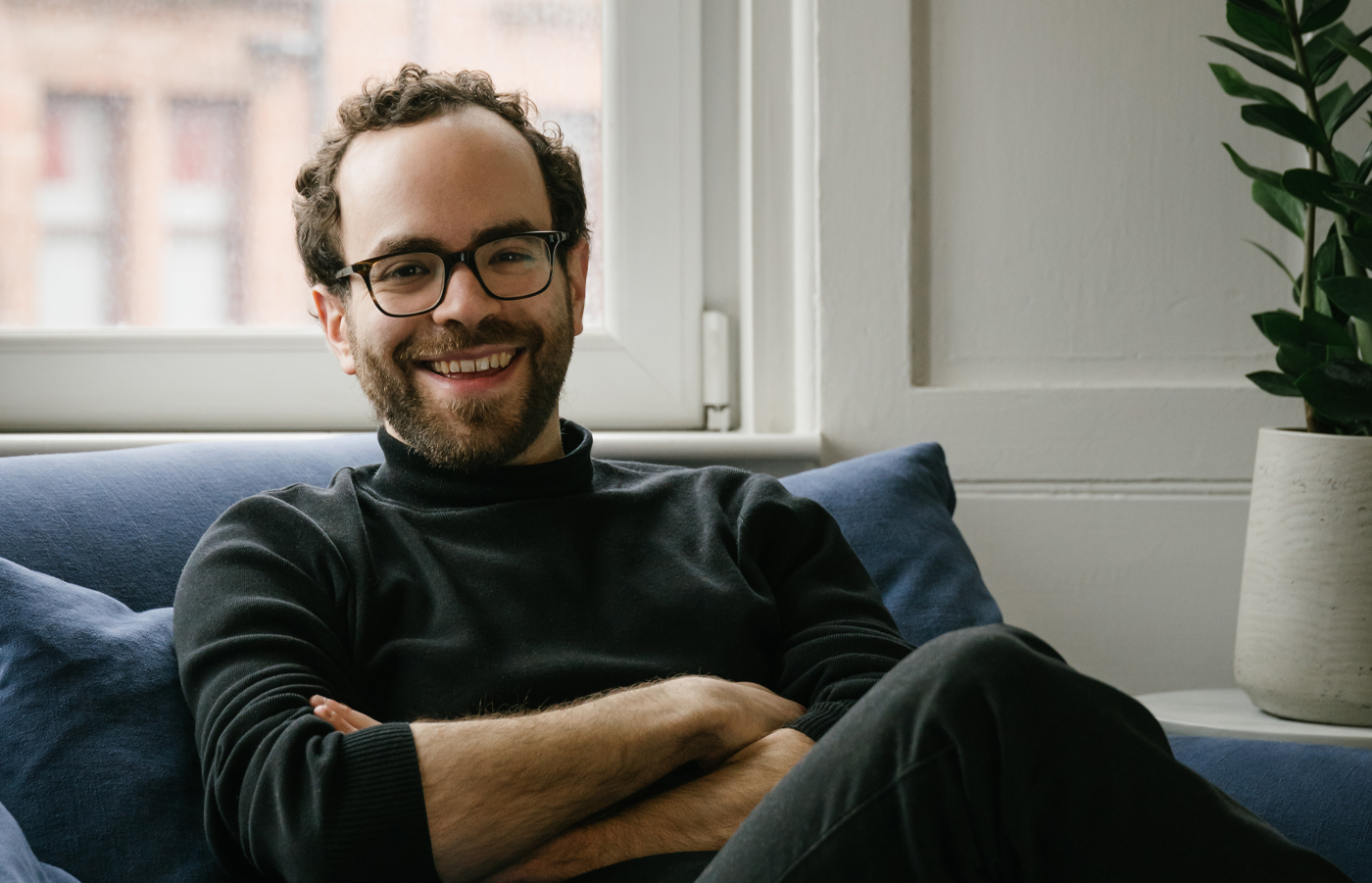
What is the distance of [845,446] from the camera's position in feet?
5.92

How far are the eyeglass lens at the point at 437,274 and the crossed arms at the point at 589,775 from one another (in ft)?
1.57

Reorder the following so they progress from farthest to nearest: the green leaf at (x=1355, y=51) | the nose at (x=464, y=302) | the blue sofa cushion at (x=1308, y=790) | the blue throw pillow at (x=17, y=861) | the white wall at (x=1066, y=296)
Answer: the white wall at (x=1066, y=296) < the green leaf at (x=1355, y=51) < the nose at (x=464, y=302) < the blue sofa cushion at (x=1308, y=790) < the blue throw pillow at (x=17, y=861)

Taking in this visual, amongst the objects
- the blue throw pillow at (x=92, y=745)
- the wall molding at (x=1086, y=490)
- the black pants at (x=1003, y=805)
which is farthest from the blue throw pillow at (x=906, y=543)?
the blue throw pillow at (x=92, y=745)

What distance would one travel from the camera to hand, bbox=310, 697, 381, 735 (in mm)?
941

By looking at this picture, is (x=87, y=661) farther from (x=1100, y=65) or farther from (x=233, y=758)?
(x=1100, y=65)

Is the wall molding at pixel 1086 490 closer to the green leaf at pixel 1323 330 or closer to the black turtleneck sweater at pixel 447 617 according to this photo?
the green leaf at pixel 1323 330

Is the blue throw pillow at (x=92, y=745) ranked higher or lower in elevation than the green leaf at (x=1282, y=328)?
lower

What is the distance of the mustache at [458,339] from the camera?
4.11ft

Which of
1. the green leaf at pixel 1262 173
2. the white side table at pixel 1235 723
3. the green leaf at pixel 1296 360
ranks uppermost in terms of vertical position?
the green leaf at pixel 1262 173

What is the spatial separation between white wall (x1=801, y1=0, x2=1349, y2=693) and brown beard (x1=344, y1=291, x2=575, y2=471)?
25.1 inches

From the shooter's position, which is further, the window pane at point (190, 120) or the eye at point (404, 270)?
the window pane at point (190, 120)

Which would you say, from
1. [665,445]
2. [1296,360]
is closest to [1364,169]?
[1296,360]

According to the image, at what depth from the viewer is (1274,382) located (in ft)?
4.95

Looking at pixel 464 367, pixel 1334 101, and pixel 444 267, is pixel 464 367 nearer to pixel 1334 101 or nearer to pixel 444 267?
pixel 444 267
